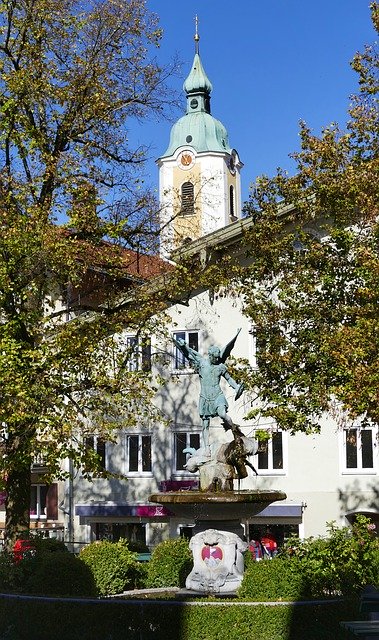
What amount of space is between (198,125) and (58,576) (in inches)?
2453

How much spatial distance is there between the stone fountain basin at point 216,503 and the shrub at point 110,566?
3733 millimetres

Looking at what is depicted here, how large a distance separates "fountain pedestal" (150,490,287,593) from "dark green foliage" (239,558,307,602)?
20cm

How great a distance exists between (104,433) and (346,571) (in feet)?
25.7

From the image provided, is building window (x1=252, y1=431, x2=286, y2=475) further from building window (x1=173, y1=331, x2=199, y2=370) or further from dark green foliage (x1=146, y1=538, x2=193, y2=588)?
dark green foliage (x1=146, y1=538, x2=193, y2=588)

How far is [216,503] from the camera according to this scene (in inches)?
574

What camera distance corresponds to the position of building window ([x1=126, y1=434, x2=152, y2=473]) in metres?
31.8

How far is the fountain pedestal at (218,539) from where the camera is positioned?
14797 mm

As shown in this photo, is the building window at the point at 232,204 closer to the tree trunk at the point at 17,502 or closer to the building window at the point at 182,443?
the building window at the point at 182,443

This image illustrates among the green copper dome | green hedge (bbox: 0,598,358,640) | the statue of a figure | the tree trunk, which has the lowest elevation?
green hedge (bbox: 0,598,358,640)

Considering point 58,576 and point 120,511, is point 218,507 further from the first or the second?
point 120,511

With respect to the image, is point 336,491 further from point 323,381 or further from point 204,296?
point 323,381

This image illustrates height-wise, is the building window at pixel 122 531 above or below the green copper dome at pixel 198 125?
→ below

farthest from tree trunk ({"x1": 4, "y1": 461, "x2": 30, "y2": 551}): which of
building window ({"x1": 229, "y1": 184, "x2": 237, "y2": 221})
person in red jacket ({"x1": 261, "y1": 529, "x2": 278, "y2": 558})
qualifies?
building window ({"x1": 229, "y1": 184, "x2": 237, "y2": 221})

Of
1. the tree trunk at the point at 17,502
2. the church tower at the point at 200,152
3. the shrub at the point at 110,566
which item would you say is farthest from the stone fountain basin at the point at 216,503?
the church tower at the point at 200,152
